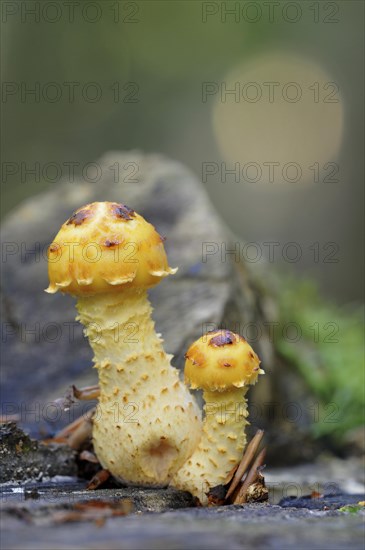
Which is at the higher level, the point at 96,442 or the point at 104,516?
the point at 104,516

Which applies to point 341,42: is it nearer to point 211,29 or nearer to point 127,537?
point 211,29

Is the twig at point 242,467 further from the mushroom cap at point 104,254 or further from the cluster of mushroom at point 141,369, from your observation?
the mushroom cap at point 104,254

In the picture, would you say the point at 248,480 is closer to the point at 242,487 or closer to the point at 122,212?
the point at 242,487

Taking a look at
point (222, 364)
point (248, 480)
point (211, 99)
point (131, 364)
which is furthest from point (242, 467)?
point (211, 99)

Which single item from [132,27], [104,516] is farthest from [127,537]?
[132,27]

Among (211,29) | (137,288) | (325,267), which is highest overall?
(211,29)

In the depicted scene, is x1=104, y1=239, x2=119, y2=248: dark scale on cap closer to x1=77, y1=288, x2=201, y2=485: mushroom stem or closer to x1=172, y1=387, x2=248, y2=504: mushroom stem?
x1=77, y1=288, x2=201, y2=485: mushroom stem
